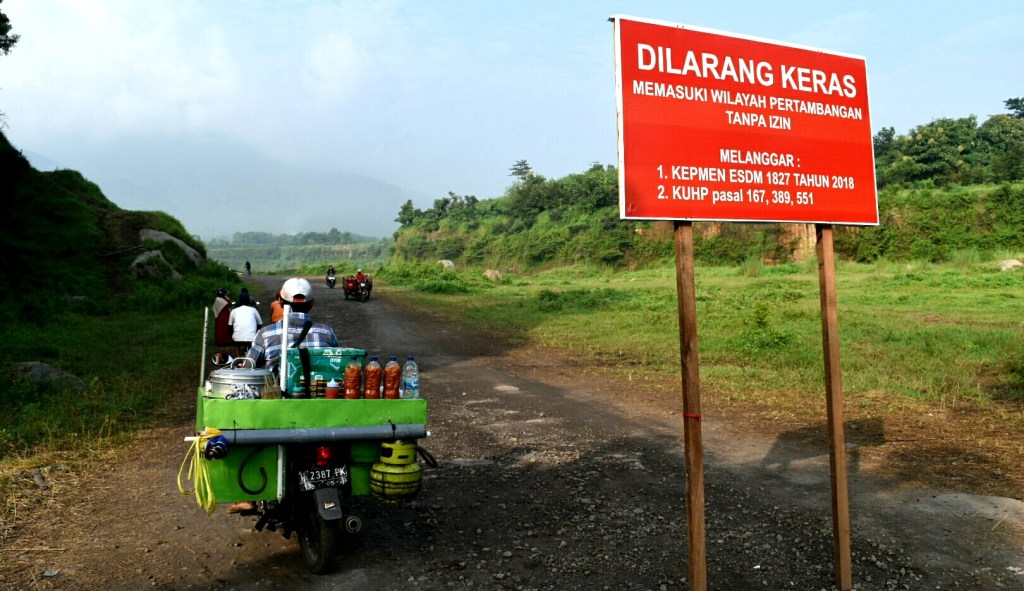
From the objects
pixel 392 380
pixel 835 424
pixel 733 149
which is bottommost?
pixel 835 424

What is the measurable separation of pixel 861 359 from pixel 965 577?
8.34 m

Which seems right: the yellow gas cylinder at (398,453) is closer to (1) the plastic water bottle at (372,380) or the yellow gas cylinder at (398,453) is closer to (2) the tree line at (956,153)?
(1) the plastic water bottle at (372,380)

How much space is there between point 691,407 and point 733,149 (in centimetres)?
149

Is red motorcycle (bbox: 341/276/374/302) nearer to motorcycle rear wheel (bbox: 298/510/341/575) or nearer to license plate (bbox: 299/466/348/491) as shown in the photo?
motorcycle rear wheel (bbox: 298/510/341/575)

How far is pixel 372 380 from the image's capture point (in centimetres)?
477

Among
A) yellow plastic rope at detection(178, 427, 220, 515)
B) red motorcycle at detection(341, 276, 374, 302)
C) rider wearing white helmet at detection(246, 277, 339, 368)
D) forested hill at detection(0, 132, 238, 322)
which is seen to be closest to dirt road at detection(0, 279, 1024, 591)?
yellow plastic rope at detection(178, 427, 220, 515)

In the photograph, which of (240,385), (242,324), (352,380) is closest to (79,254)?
(242,324)

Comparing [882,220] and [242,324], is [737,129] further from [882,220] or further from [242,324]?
[882,220]

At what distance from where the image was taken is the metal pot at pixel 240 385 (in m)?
4.52

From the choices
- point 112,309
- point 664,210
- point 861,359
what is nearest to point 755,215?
point 664,210

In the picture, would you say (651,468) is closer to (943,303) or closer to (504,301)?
(943,303)

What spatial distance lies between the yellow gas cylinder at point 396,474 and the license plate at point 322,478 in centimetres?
24

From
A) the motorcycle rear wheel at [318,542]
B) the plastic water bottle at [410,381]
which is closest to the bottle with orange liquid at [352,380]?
the plastic water bottle at [410,381]

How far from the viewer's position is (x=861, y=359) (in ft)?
39.6
